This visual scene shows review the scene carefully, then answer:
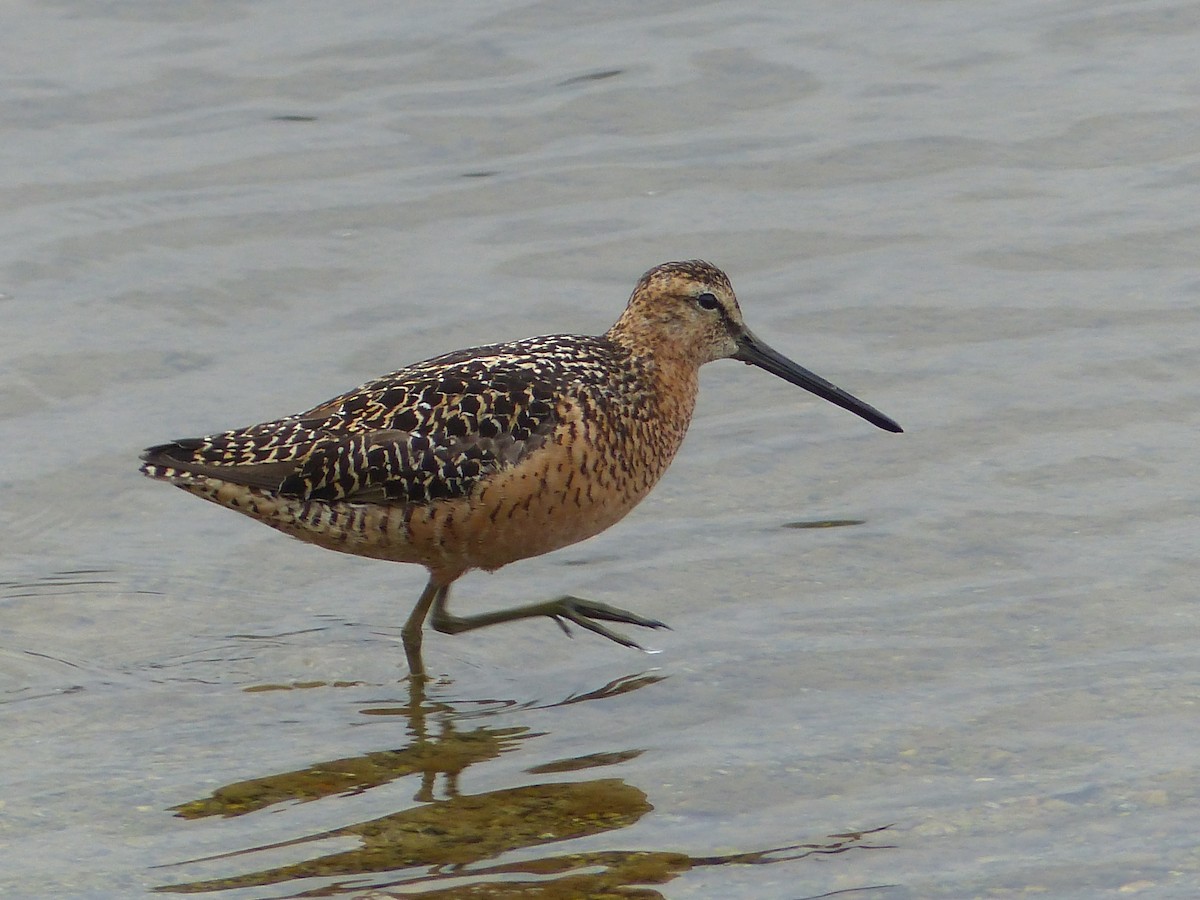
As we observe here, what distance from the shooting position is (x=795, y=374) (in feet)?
24.3

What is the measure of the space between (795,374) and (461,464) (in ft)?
4.97

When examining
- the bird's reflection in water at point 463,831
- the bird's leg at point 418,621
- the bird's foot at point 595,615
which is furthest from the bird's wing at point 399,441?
the bird's reflection in water at point 463,831

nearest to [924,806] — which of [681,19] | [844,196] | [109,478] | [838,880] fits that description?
[838,880]

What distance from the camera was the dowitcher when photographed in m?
6.49

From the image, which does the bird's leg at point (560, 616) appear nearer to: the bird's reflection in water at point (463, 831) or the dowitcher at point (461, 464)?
the dowitcher at point (461, 464)

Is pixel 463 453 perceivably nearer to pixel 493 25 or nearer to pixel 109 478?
pixel 109 478

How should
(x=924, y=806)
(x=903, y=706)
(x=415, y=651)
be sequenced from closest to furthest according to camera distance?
(x=924, y=806) < (x=903, y=706) < (x=415, y=651)

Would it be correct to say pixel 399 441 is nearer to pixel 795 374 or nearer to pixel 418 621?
pixel 418 621

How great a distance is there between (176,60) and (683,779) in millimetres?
7438

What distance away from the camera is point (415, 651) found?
6809 millimetres

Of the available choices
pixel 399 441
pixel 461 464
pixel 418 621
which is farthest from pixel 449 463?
pixel 418 621

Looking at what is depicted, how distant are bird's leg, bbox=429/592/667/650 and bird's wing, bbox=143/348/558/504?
1.92 ft

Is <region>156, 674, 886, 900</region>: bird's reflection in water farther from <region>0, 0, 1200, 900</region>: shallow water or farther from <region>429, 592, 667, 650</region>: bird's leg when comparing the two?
<region>429, 592, 667, 650</region>: bird's leg

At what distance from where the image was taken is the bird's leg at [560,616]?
265 inches
